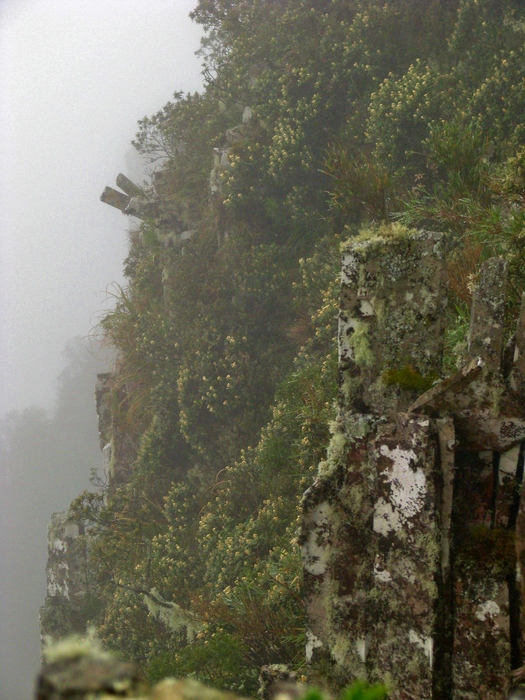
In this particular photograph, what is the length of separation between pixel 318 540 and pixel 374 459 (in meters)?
0.62

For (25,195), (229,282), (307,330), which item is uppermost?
(25,195)

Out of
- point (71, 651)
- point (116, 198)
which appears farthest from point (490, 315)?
point (116, 198)

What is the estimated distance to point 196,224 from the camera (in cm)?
1480

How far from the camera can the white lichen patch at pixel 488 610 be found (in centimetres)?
263

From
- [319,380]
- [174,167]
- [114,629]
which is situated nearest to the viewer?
[319,380]

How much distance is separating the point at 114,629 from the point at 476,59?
12.9 meters

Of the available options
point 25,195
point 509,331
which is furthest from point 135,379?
point 25,195

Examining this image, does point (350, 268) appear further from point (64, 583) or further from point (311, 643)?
point (64, 583)

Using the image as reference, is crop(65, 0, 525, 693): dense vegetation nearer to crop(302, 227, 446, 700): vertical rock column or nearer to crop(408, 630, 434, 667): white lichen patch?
crop(302, 227, 446, 700): vertical rock column

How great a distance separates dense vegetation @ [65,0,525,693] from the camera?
25.6ft

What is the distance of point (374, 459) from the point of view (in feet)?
9.68

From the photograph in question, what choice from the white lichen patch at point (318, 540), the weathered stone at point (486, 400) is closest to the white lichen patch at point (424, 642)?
the white lichen patch at point (318, 540)

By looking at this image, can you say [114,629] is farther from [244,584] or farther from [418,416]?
[418,416]

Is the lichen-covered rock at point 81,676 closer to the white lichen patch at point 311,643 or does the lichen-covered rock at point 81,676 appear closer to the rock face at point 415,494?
the rock face at point 415,494
